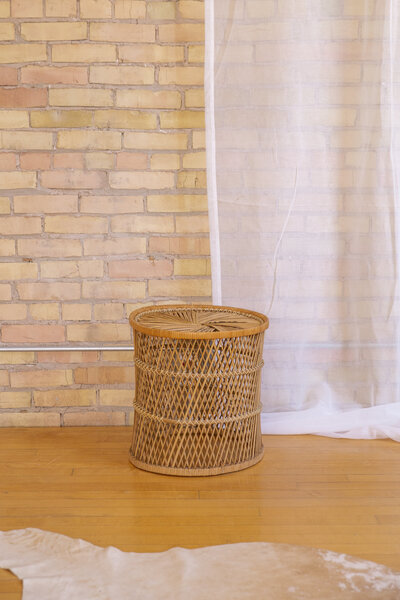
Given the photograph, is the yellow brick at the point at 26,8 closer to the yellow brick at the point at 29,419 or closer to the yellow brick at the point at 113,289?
the yellow brick at the point at 113,289

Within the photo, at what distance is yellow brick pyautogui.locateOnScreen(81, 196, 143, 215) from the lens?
245 cm

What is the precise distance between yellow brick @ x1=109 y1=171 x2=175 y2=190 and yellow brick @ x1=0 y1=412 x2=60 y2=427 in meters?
0.87

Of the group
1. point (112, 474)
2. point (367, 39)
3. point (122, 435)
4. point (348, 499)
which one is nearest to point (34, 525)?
point (112, 474)

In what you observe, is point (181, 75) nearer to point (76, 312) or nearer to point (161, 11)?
point (161, 11)

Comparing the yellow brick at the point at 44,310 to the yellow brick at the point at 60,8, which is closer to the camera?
the yellow brick at the point at 60,8

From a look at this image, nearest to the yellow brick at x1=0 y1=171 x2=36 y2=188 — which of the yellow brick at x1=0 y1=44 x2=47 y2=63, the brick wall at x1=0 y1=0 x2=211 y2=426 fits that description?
the brick wall at x1=0 y1=0 x2=211 y2=426

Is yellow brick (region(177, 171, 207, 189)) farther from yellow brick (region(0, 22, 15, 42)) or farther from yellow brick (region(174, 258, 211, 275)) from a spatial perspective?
yellow brick (region(0, 22, 15, 42))

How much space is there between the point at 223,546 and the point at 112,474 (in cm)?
56

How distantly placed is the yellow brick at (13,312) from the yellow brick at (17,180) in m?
0.42

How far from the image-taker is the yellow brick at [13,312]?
2494mm

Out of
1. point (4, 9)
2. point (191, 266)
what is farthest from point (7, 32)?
point (191, 266)

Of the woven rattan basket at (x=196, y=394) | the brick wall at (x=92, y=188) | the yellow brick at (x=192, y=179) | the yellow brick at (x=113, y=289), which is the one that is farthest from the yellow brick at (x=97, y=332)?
the yellow brick at (x=192, y=179)

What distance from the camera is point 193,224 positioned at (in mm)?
2463

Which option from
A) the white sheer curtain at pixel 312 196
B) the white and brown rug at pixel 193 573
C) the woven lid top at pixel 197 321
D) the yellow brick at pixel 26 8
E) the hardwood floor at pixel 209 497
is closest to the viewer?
the white and brown rug at pixel 193 573
